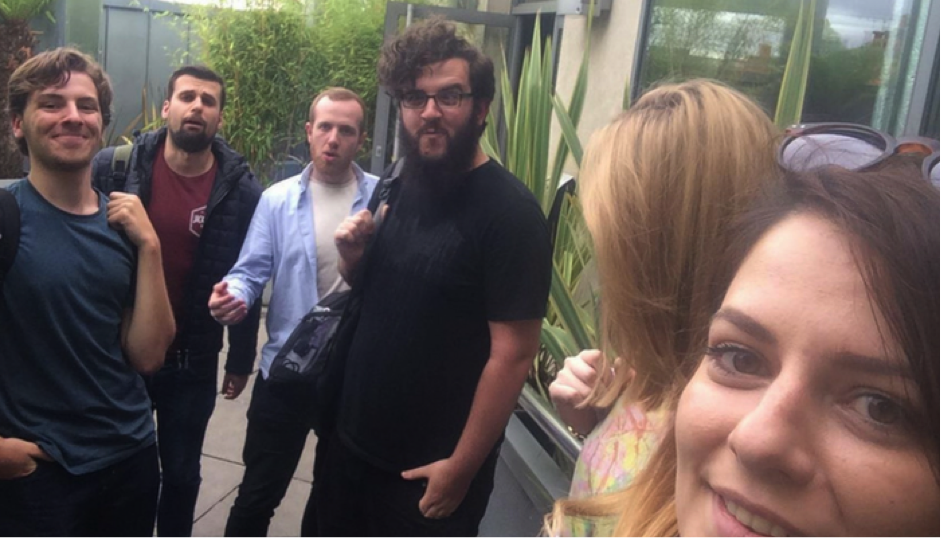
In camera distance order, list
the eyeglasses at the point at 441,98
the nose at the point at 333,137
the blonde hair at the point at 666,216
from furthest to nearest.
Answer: the nose at the point at 333,137 → the eyeglasses at the point at 441,98 → the blonde hair at the point at 666,216

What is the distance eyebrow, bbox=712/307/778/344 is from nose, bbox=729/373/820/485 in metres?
0.04

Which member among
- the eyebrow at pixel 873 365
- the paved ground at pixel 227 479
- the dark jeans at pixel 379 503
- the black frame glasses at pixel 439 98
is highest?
the black frame glasses at pixel 439 98

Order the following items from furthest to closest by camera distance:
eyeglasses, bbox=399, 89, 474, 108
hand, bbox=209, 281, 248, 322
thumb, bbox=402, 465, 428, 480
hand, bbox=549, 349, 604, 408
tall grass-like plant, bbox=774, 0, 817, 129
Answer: hand, bbox=209, 281, 248, 322, tall grass-like plant, bbox=774, 0, 817, 129, eyeglasses, bbox=399, 89, 474, 108, thumb, bbox=402, 465, 428, 480, hand, bbox=549, 349, 604, 408

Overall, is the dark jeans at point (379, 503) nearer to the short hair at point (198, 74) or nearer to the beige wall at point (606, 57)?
the short hair at point (198, 74)

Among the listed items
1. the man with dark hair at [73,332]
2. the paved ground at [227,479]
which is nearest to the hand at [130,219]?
the man with dark hair at [73,332]

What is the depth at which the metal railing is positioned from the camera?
2.59 meters

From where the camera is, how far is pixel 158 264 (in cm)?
250

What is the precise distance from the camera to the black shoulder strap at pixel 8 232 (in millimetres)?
2191

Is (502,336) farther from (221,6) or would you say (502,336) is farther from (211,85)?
(221,6)

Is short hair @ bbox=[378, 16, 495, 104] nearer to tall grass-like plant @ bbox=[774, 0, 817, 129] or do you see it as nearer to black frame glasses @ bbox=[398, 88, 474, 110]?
black frame glasses @ bbox=[398, 88, 474, 110]

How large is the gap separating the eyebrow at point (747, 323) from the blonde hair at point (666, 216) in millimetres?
400

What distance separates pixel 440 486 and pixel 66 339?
1132 mm

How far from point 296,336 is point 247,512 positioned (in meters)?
0.88

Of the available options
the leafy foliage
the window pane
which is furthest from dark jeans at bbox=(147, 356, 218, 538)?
the leafy foliage
